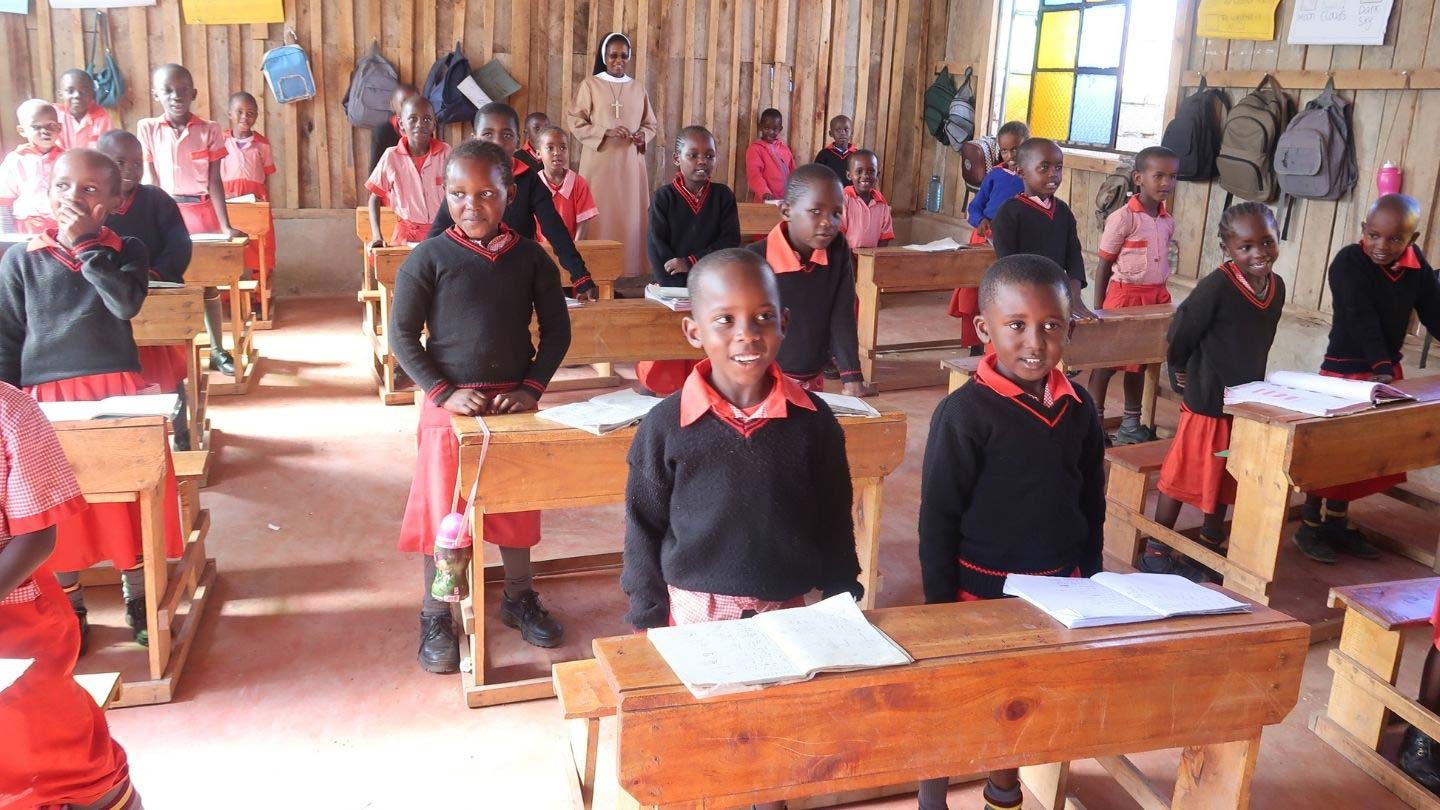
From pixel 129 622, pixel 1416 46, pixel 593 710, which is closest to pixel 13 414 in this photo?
pixel 593 710

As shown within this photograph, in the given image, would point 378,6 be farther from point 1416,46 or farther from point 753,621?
point 753,621

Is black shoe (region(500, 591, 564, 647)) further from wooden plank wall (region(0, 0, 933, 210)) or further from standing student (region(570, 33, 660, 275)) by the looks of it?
wooden plank wall (region(0, 0, 933, 210))

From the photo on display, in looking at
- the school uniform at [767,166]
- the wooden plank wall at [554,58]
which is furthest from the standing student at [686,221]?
the wooden plank wall at [554,58]

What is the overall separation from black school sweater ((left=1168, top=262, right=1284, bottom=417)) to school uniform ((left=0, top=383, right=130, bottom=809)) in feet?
11.3

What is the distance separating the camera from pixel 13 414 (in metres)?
2.05

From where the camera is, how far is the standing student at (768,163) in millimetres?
9703

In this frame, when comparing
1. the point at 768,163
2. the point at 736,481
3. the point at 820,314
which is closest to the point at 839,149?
the point at 768,163

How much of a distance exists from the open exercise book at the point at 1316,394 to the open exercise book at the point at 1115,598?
1.71 m

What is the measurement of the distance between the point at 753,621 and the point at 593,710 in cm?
41

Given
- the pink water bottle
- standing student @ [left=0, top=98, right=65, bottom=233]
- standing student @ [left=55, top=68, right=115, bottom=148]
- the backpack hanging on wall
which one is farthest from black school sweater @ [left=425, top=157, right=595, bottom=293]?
the backpack hanging on wall

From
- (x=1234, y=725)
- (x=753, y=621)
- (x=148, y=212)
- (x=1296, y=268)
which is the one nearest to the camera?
(x=753, y=621)

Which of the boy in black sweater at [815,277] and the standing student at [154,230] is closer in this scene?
the boy in black sweater at [815,277]

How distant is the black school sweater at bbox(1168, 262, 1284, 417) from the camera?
3969 mm

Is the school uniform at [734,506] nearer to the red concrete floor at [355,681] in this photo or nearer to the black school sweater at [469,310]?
the red concrete floor at [355,681]
